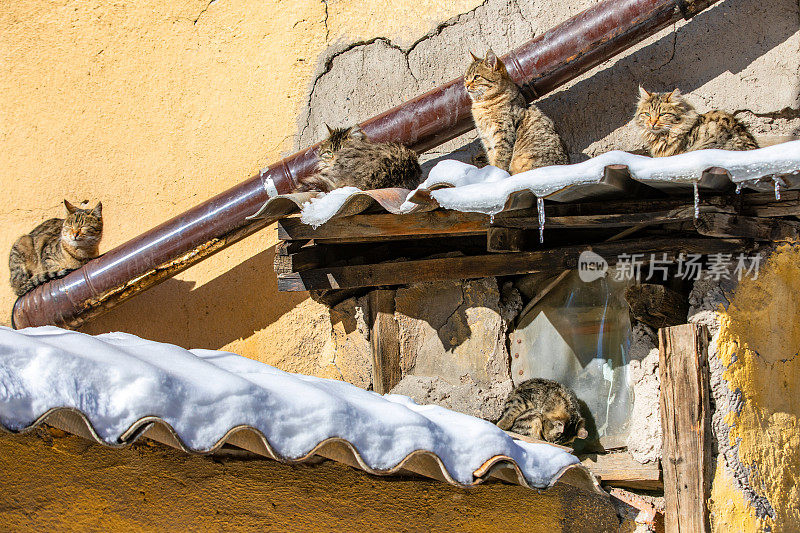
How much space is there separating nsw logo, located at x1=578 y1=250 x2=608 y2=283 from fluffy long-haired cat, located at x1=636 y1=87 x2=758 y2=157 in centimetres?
74

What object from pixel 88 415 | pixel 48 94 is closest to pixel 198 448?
pixel 88 415

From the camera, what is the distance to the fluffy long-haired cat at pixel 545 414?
14.1 ft

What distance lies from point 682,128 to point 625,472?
1.96 meters

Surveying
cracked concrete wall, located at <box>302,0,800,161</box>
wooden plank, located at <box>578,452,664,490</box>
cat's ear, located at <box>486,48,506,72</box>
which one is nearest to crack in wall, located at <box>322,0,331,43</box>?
cracked concrete wall, located at <box>302,0,800,161</box>

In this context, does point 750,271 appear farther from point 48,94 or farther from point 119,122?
point 48,94

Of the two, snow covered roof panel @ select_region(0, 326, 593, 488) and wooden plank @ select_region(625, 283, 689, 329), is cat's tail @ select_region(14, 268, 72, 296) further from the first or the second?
wooden plank @ select_region(625, 283, 689, 329)

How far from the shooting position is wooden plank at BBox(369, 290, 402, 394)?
496cm

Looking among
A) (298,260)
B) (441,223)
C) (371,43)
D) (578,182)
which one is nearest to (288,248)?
(298,260)

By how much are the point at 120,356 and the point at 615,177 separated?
7.10ft

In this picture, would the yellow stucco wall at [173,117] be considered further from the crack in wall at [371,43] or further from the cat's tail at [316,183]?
the cat's tail at [316,183]

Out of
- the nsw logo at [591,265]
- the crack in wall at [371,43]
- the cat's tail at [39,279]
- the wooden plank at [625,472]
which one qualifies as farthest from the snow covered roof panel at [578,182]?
the cat's tail at [39,279]

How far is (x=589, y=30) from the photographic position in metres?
4.75

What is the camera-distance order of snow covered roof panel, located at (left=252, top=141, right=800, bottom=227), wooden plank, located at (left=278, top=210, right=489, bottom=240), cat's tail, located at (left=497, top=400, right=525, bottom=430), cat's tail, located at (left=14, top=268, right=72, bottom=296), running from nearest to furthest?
snow covered roof panel, located at (left=252, top=141, right=800, bottom=227) → wooden plank, located at (left=278, top=210, right=489, bottom=240) → cat's tail, located at (left=497, top=400, right=525, bottom=430) → cat's tail, located at (left=14, top=268, right=72, bottom=296)

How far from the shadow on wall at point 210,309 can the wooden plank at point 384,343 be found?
3.05ft
